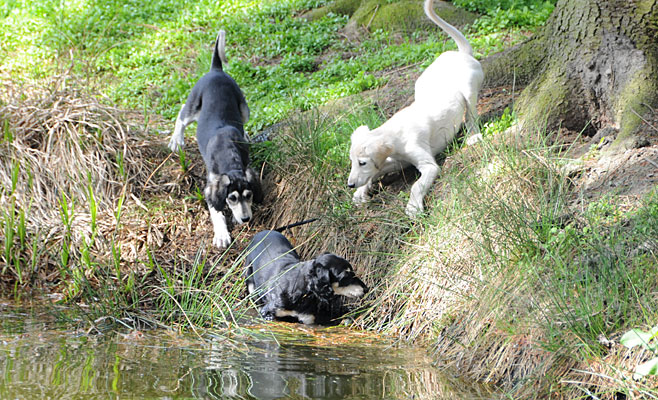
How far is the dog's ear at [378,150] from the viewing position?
6.12m

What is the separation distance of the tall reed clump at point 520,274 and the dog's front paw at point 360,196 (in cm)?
71

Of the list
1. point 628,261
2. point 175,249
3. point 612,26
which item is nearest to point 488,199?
point 628,261

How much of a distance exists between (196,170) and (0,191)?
2027 millimetres

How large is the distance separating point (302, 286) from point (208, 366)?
5.06 feet

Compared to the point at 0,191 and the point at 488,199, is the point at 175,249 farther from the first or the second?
the point at 488,199

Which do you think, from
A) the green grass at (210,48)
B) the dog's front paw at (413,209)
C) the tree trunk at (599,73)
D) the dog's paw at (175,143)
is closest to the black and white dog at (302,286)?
the dog's front paw at (413,209)

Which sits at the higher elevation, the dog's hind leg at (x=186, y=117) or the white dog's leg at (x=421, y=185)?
the dog's hind leg at (x=186, y=117)

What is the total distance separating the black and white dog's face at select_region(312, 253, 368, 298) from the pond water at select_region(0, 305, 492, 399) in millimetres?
362

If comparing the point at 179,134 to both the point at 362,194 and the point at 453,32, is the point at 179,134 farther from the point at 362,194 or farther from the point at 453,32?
the point at 453,32

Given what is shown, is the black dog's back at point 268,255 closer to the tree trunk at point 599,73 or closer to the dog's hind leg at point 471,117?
the dog's hind leg at point 471,117

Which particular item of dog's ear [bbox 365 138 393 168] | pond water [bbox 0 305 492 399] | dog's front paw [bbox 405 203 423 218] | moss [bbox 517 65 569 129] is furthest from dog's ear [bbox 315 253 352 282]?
moss [bbox 517 65 569 129]

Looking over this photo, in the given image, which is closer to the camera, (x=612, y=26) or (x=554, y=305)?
(x=554, y=305)

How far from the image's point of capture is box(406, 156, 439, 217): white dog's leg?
5762mm

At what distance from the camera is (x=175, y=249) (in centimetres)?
664
